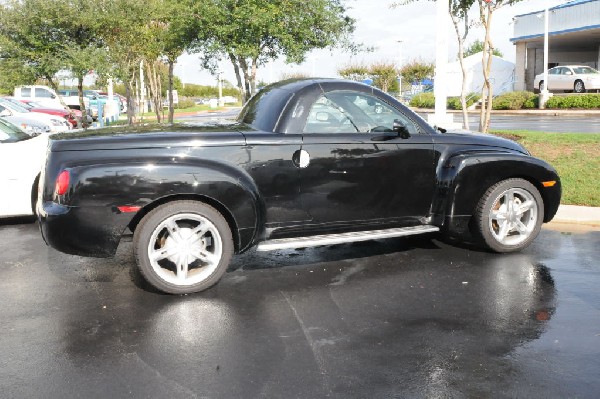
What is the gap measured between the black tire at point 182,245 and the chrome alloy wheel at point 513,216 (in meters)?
2.77

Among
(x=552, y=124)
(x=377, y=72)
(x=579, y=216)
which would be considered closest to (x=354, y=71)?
(x=377, y=72)

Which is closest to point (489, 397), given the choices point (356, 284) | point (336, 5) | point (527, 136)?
point (356, 284)

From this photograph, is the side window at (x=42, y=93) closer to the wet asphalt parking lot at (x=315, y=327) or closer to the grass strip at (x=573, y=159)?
the grass strip at (x=573, y=159)

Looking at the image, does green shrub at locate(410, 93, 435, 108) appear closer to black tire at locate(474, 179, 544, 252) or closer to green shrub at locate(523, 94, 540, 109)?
green shrub at locate(523, 94, 540, 109)

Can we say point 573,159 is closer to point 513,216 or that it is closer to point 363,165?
point 513,216

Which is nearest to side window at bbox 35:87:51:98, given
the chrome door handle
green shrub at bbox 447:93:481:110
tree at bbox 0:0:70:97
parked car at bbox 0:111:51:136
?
parked car at bbox 0:111:51:136

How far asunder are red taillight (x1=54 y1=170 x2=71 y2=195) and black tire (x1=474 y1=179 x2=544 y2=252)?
12.6 feet

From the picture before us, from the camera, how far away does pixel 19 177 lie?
302 inches

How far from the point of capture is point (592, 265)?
5.98 m

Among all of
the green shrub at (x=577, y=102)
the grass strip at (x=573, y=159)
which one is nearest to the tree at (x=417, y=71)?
the green shrub at (x=577, y=102)

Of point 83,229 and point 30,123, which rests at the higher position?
point 30,123

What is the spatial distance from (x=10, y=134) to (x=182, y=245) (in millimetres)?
4402

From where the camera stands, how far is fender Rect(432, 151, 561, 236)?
19.7 ft

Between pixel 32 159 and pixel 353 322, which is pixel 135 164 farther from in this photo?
pixel 32 159
